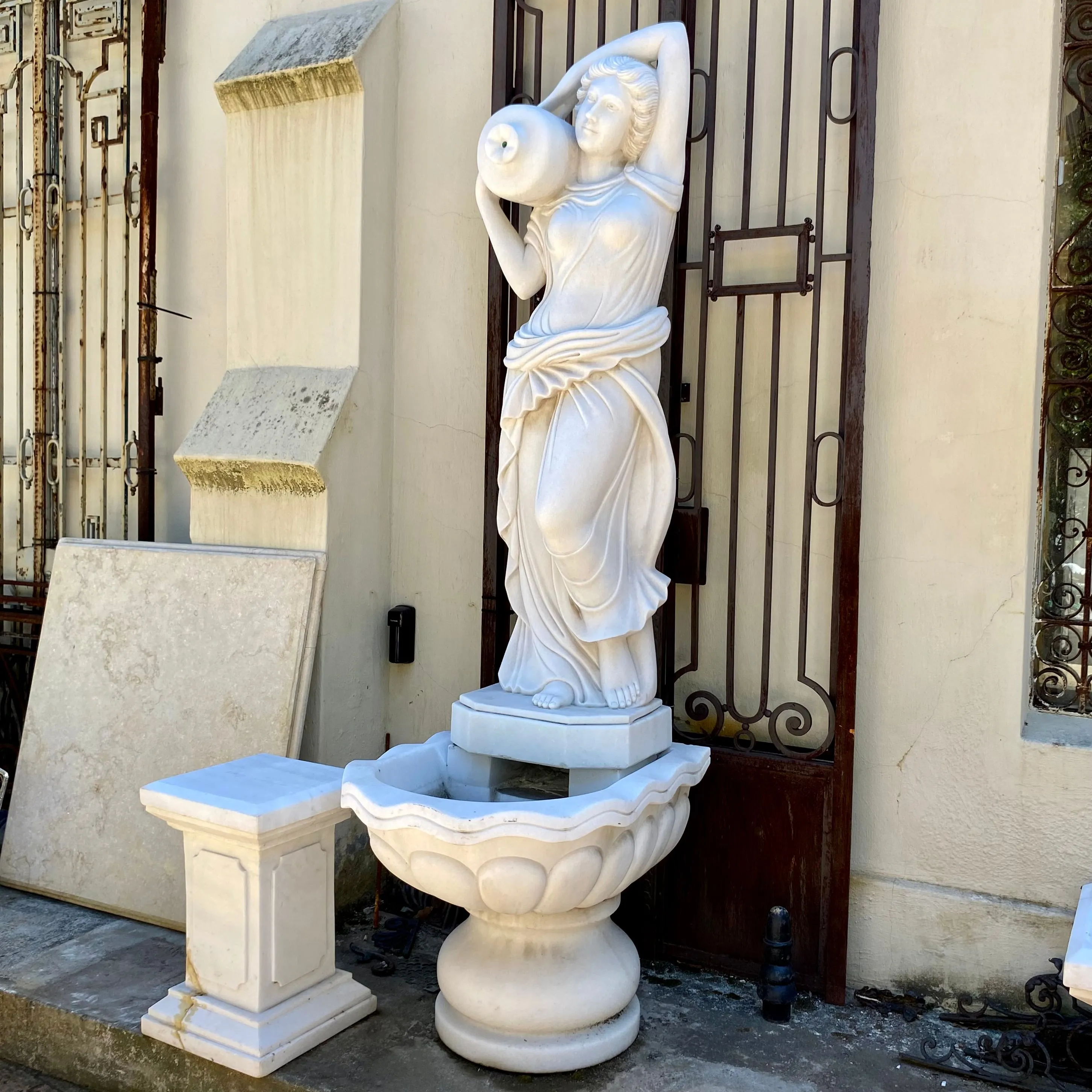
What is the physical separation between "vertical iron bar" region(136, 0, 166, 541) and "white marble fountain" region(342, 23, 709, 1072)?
216cm

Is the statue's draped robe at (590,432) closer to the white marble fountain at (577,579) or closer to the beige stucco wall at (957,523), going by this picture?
the white marble fountain at (577,579)

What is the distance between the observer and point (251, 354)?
4207 millimetres

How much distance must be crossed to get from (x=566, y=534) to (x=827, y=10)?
1.87 meters

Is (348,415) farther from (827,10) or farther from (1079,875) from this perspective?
(1079,875)

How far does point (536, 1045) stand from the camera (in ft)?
9.42

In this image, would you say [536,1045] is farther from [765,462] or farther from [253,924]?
[765,462]

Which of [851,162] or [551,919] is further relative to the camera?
[851,162]

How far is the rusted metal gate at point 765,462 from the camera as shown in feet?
11.0

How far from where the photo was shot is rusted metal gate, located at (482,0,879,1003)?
3363 mm


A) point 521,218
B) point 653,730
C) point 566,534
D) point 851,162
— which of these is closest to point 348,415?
point 521,218

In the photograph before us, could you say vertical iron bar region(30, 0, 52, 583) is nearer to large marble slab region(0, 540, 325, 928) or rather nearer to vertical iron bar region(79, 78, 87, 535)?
vertical iron bar region(79, 78, 87, 535)

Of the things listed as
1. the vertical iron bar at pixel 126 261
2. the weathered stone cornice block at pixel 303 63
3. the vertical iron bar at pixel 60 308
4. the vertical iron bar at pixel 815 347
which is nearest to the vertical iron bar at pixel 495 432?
the weathered stone cornice block at pixel 303 63

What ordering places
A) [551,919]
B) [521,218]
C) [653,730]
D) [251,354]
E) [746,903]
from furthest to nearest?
[251,354]
[521,218]
[746,903]
[653,730]
[551,919]

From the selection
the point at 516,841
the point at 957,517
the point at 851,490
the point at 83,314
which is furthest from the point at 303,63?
the point at 516,841
